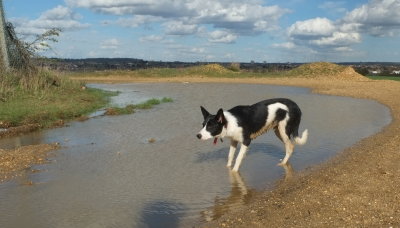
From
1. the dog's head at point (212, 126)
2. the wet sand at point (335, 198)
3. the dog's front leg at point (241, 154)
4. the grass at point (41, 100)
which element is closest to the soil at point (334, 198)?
the wet sand at point (335, 198)

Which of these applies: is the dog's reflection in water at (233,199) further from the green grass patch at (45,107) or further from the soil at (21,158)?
the green grass patch at (45,107)

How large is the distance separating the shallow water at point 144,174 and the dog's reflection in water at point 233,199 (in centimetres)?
2

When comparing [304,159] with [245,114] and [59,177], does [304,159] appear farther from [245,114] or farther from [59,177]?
[59,177]

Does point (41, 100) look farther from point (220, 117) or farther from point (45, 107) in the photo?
point (220, 117)

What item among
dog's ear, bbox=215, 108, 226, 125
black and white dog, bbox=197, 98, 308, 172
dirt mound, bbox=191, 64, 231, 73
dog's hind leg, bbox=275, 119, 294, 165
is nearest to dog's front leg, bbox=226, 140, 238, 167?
black and white dog, bbox=197, 98, 308, 172

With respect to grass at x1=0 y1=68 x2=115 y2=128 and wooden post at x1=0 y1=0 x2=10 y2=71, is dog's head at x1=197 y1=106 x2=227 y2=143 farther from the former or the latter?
wooden post at x1=0 y1=0 x2=10 y2=71

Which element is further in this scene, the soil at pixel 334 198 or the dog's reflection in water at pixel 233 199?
the dog's reflection in water at pixel 233 199

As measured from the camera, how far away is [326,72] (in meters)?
51.5

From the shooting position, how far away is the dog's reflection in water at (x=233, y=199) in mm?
7164

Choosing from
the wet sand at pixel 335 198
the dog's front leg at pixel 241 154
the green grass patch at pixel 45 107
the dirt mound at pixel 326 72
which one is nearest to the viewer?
the wet sand at pixel 335 198

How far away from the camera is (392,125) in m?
15.2

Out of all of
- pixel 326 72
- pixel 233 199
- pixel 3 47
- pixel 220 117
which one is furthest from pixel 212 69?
pixel 233 199

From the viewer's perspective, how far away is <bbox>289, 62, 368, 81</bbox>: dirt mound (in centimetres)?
4798

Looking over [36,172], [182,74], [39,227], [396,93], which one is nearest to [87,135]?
[36,172]
